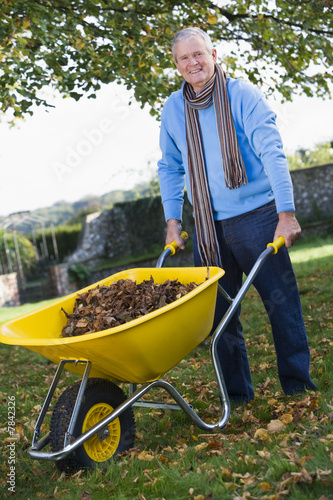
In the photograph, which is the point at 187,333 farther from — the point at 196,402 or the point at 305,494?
the point at 196,402

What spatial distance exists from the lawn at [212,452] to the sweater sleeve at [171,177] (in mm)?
1029

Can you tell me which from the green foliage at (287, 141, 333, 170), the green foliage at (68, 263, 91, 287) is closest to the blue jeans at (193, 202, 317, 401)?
the green foliage at (68, 263, 91, 287)

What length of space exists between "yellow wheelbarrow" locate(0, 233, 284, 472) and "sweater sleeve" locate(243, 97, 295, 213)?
20 cm

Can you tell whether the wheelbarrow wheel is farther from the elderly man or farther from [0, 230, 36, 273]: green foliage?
[0, 230, 36, 273]: green foliage

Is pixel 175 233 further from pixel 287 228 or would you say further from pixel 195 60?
pixel 195 60

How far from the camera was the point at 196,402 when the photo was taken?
9.68 ft

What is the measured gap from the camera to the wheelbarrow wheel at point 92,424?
2059 mm

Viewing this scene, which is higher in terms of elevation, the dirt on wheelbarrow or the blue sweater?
the blue sweater

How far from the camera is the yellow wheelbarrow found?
195 centimetres

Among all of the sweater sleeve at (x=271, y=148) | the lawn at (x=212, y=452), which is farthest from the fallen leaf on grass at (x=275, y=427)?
the sweater sleeve at (x=271, y=148)

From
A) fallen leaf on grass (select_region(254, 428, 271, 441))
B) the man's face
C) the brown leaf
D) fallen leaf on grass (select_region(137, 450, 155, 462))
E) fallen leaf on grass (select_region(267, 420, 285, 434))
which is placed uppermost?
the man's face

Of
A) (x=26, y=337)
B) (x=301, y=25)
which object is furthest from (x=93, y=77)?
(x=26, y=337)

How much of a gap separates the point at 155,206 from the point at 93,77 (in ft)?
30.4

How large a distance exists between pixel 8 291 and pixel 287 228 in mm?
10308
